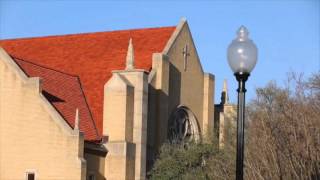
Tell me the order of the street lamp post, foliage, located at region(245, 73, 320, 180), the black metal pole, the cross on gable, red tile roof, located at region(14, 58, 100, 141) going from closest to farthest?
the street lamp post, the black metal pole, foliage, located at region(245, 73, 320, 180), red tile roof, located at region(14, 58, 100, 141), the cross on gable

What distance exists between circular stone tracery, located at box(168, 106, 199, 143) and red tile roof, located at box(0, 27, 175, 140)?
11.7 feet

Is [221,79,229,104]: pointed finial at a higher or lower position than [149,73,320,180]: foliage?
higher

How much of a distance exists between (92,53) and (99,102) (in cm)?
456

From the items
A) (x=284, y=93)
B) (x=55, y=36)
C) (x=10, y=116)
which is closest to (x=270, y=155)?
(x=284, y=93)

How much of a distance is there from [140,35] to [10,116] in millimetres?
10976

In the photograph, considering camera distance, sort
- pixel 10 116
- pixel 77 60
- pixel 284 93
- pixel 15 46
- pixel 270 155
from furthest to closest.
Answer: pixel 15 46 → pixel 77 60 → pixel 284 93 → pixel 10 116 → pixel 270 155

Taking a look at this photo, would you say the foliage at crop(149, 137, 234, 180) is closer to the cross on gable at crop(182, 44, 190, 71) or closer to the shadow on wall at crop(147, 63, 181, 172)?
the shadow on wall at crop(147, 63, 181, 172)

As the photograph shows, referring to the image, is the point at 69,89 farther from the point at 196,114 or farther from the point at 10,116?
the point at 196,114

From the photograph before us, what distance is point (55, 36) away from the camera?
145 feet

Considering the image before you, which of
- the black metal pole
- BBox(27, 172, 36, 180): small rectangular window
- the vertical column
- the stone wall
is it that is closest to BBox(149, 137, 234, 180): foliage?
the vertical column

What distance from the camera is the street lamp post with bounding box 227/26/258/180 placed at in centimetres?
1222

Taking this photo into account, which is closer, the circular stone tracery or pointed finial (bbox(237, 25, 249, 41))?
pointed finial (bbox(237, 25, 249, 41))

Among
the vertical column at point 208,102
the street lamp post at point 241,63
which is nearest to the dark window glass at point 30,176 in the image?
the vertical column at point 208,102

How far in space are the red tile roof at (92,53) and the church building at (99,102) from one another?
0.20ft
